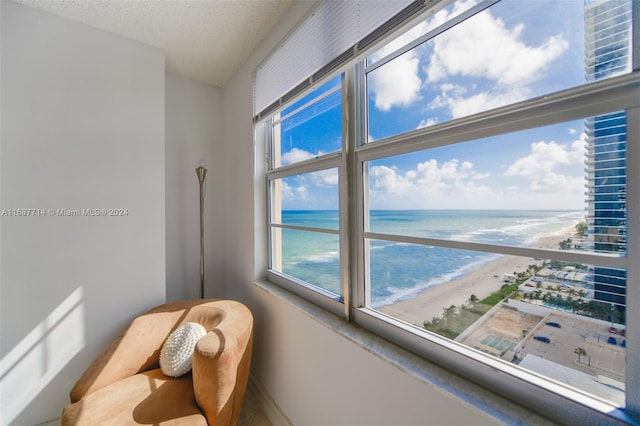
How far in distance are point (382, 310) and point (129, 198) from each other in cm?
196

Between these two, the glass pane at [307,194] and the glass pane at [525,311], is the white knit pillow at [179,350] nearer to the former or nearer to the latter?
the glass pane at [307,194]

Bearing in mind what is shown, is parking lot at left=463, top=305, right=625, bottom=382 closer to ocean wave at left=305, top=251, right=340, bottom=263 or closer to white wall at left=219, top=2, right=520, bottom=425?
white wall at left=219, top=2, right=520, bottom=425

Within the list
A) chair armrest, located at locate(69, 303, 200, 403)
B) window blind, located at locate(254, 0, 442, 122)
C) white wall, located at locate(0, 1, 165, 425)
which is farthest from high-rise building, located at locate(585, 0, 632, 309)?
white wall, located at locate(0, 1, 165, 425)

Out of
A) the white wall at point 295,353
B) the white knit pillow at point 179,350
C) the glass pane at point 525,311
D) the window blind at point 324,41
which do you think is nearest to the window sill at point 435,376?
the white wall at point 295,353

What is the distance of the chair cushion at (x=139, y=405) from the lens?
3.74 feet

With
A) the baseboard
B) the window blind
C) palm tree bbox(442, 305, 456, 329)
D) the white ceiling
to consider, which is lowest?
the baseboard

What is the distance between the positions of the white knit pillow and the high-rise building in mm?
1798

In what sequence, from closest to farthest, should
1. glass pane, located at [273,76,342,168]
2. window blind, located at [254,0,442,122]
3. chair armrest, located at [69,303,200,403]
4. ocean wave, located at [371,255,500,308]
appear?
ocean wave, located at [371,255,500,308] → window blind, located at [254,0,442,122] → chair armrest, located at [69,303,200,403] → glass pane, located at [273,76,342,168]

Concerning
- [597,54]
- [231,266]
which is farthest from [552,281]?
[231,266]

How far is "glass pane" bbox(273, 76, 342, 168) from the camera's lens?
1438mm

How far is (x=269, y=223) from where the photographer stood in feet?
6.73

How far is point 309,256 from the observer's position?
170 cm

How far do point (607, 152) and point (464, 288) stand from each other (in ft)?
1.79

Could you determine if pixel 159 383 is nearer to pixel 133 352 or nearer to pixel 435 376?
pixel 133 352
